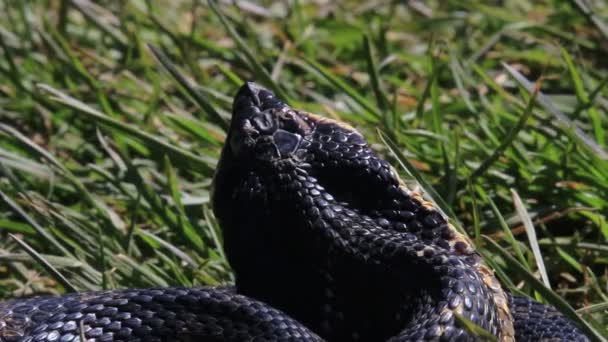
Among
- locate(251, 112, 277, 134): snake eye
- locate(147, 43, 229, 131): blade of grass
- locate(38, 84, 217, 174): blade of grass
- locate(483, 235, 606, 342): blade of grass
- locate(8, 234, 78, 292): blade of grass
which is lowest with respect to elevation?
locate(8, 234, 78, 292): blade of grass

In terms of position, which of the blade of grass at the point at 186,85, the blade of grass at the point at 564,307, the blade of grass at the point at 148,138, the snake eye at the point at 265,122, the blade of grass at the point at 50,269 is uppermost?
the snake eye at the point at 265,122

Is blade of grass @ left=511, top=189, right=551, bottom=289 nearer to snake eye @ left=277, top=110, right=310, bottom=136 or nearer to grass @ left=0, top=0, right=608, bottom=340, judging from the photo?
grass @ left=0, top=0, right=608, bottom=340

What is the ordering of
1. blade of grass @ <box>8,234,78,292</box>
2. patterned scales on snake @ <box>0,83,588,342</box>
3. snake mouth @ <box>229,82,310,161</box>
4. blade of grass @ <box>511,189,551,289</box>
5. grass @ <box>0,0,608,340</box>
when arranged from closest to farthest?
patterned scales on snake @ <box>0,83,588,342</box>, snake mouth @ <box>229,82,310,161</box>, blade of grass @ <box>8,234,78,292</box>, blade of grass @ <box>511,189,551,289</box>, grass @ <box>0,0,608,340</box>

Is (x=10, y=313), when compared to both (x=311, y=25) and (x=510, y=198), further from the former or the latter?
(x=311, y=25)

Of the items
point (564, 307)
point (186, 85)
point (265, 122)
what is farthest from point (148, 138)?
point (564, 307)

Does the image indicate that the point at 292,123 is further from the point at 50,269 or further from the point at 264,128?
the point at 50,269

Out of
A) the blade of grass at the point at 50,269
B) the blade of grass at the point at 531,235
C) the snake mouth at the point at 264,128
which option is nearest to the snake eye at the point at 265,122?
the snake mouth at the point at 264,128

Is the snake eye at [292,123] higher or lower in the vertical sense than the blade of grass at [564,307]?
higher

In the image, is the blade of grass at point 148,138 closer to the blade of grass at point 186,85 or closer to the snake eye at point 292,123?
the blade of grass at point 186,85

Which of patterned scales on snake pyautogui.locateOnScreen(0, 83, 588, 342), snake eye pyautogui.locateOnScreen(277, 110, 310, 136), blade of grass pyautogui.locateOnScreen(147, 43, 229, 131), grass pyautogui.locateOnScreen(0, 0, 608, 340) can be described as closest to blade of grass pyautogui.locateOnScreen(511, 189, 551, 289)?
grass pyautogui.locateOnScreen(0, 0, 608, 340)
